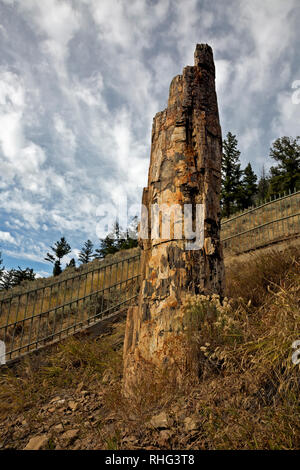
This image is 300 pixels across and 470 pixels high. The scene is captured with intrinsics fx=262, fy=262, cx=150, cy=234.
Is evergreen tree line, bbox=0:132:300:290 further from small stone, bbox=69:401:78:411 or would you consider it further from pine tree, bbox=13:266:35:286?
small stone, bbox=69:401:78:411

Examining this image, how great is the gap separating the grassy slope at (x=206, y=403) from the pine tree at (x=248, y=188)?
98.8ft

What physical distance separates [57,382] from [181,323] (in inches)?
86.9

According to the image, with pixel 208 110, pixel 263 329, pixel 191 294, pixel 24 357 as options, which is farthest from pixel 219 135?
pixel 24 357

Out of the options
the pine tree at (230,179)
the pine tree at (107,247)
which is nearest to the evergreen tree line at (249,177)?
the pine tree at (230,179)

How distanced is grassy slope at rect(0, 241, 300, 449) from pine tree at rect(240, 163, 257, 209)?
30102 mm

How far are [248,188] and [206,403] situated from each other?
110 ft

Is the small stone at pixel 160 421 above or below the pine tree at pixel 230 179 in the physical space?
below

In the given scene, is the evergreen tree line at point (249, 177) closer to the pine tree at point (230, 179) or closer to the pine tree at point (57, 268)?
the pine tree at point (230, 179)

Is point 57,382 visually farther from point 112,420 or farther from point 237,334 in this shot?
point 237,334

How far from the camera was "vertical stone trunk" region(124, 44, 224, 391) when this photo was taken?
2920 mm

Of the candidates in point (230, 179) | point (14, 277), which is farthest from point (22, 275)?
point (230, 179)

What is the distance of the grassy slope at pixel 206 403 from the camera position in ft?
5.81

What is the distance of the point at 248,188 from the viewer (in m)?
32.5

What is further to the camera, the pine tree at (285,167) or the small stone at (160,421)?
the pine tree at (285,167)
